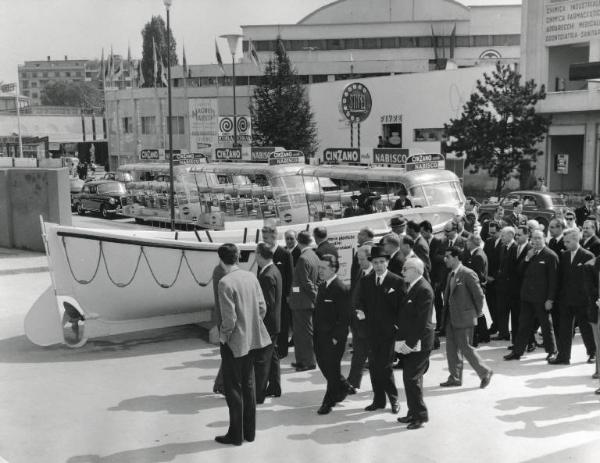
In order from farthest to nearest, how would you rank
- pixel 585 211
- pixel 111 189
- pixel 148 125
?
pixel 148 125 → pixel 111 189 → pixel 585 211

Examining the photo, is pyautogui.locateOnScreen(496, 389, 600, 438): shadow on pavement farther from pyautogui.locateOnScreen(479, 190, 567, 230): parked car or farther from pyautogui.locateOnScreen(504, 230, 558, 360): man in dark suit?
pyautogui.locateOnScreen(479, 190, 567, 230): parked car

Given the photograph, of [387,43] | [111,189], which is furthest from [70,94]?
[111,189]

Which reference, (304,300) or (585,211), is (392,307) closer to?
(304,300)

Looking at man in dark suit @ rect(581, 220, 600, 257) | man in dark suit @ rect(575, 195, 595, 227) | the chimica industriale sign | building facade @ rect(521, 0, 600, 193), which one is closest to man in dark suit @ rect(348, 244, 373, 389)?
man in dark suit @ rect(581, 220, 600, 257)

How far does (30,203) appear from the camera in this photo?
20.5 metres

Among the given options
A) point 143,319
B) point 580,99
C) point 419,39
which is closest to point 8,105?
point 419,39

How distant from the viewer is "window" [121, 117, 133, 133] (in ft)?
217

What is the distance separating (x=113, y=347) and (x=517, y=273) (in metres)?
5.80

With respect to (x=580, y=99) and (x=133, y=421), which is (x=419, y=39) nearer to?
(x=580, y=99)

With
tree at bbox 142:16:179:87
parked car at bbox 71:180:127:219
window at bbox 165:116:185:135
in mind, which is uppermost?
tree at bbox 142:16:179:87

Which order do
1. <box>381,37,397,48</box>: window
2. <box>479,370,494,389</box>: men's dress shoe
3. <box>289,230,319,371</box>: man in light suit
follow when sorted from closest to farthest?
<box>479,370,494,389</box>: men's dress shoe
<box>289,230,319,371</box>: man in light suit
<box>381,37,397,48</box>: window

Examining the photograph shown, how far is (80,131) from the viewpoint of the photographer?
9756cm

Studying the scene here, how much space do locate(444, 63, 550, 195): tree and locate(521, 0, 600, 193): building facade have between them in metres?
1.97

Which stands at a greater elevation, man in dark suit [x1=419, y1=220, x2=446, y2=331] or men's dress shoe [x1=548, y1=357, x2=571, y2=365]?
man in dark suit [x1=419, y1=220, x2=446, y2=331]
